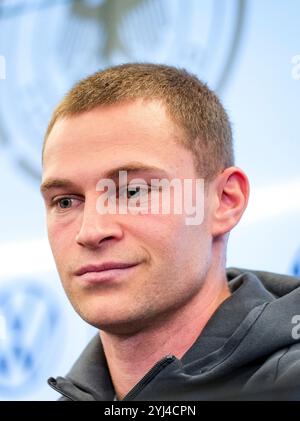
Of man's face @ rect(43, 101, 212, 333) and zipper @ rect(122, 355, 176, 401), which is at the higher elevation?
man's face @ rect(43, 101, 212, 333)

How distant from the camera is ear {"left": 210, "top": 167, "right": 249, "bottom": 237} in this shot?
91 cm

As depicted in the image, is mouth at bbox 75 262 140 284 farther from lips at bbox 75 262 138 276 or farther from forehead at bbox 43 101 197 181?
forehead at bbox 43 101 197 181

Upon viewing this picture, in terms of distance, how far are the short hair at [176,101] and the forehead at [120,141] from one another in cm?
2

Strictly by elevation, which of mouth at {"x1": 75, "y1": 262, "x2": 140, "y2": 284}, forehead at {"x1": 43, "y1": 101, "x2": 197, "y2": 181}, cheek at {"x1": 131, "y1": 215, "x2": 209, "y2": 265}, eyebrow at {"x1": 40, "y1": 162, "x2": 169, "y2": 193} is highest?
forehead at {"x1": 43, "y1": 101, "x2": 197, "y2": 181}

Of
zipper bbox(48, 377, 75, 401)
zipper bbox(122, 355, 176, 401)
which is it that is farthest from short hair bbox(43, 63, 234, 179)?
zipper bbox(48, 377, 75, 401)

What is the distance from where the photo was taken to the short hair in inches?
35.0

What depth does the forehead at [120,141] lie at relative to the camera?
2.73 feet

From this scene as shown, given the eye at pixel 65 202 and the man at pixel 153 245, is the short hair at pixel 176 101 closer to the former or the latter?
the man at pixel 153 245

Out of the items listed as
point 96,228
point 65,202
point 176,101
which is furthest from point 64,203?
point 176,101

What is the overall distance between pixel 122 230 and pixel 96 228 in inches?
1.5

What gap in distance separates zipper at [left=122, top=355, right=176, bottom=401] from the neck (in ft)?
0.13

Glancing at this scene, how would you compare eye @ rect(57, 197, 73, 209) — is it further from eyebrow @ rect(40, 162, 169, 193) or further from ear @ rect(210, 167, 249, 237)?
A: ear @ rect(210, 167, 249, 237)

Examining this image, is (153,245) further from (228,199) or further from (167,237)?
(228,199)

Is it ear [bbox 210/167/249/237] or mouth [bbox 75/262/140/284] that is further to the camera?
ear [bbox 210/167/249/237]
